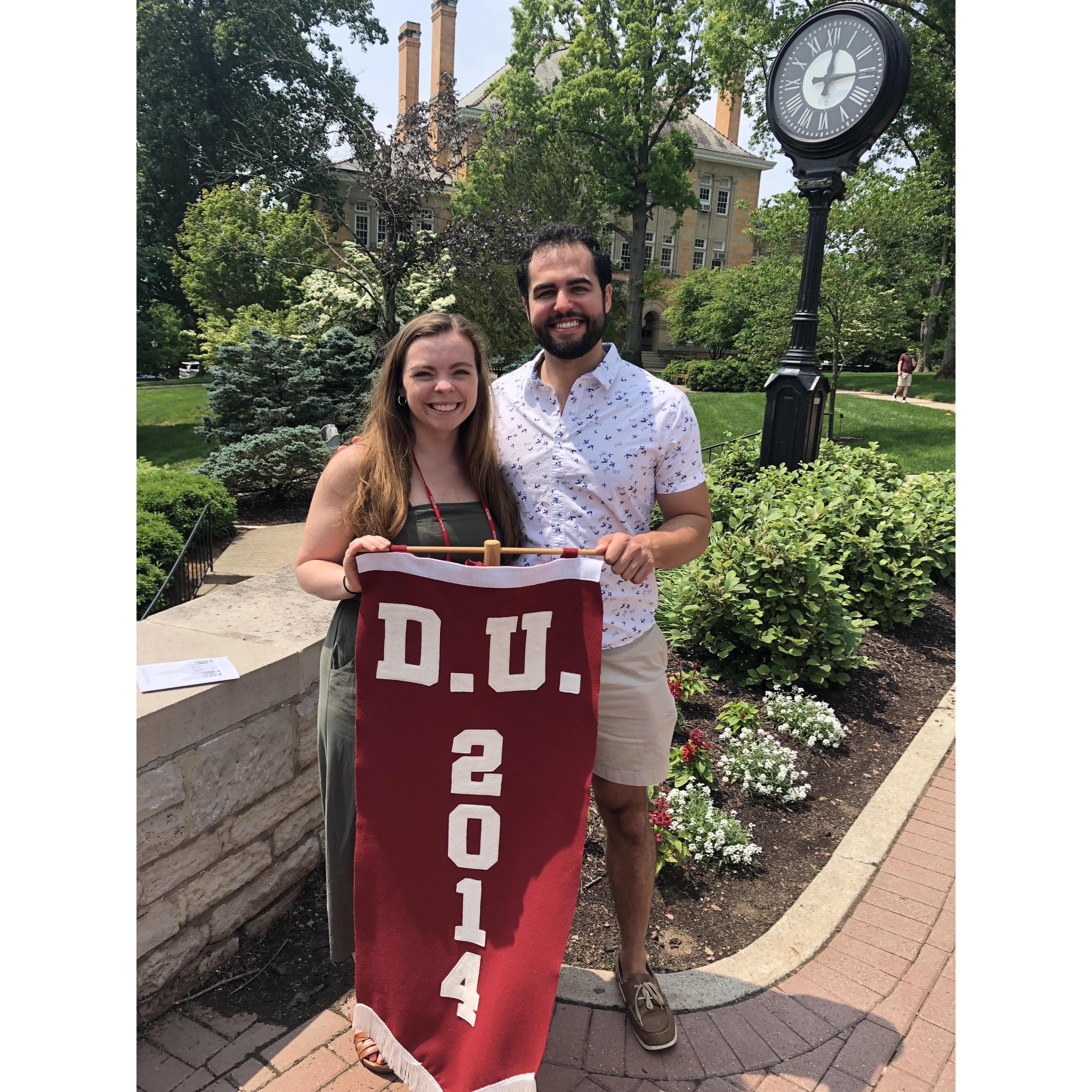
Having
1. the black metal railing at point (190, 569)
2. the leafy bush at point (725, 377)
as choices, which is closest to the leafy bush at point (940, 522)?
the black metal railing at point (190, 569)

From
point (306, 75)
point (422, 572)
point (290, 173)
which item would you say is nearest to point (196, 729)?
point (422, 572)

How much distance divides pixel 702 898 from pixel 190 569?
14.6 feet

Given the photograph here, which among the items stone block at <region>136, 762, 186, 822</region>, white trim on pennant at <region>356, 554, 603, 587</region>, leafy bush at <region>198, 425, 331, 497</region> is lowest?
stone block at <region>136, 762, 186, 822</region>

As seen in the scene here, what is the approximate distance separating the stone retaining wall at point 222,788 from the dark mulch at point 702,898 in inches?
4.7

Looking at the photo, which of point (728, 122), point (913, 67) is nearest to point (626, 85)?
point (913, 67)

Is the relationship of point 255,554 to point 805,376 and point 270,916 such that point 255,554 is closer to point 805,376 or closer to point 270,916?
point 270,916

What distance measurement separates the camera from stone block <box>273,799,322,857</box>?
283cm

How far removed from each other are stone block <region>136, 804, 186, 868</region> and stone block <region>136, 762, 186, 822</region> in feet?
0.07

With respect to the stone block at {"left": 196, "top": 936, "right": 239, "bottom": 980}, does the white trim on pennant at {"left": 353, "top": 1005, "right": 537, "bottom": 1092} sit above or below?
above

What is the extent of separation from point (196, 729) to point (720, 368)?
25.5 metres

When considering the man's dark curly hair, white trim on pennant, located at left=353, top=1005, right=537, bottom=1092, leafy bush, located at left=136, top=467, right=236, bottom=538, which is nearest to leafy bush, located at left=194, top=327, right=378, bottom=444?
leafy bush, located at left=136, top=467, right=236, bottom=538

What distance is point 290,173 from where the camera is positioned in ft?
89.7

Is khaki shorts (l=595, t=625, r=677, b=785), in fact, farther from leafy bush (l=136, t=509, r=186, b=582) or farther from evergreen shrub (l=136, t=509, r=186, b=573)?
leafy bush (l=136, t=509, r=186, b=582)

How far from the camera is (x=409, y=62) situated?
135 ft
